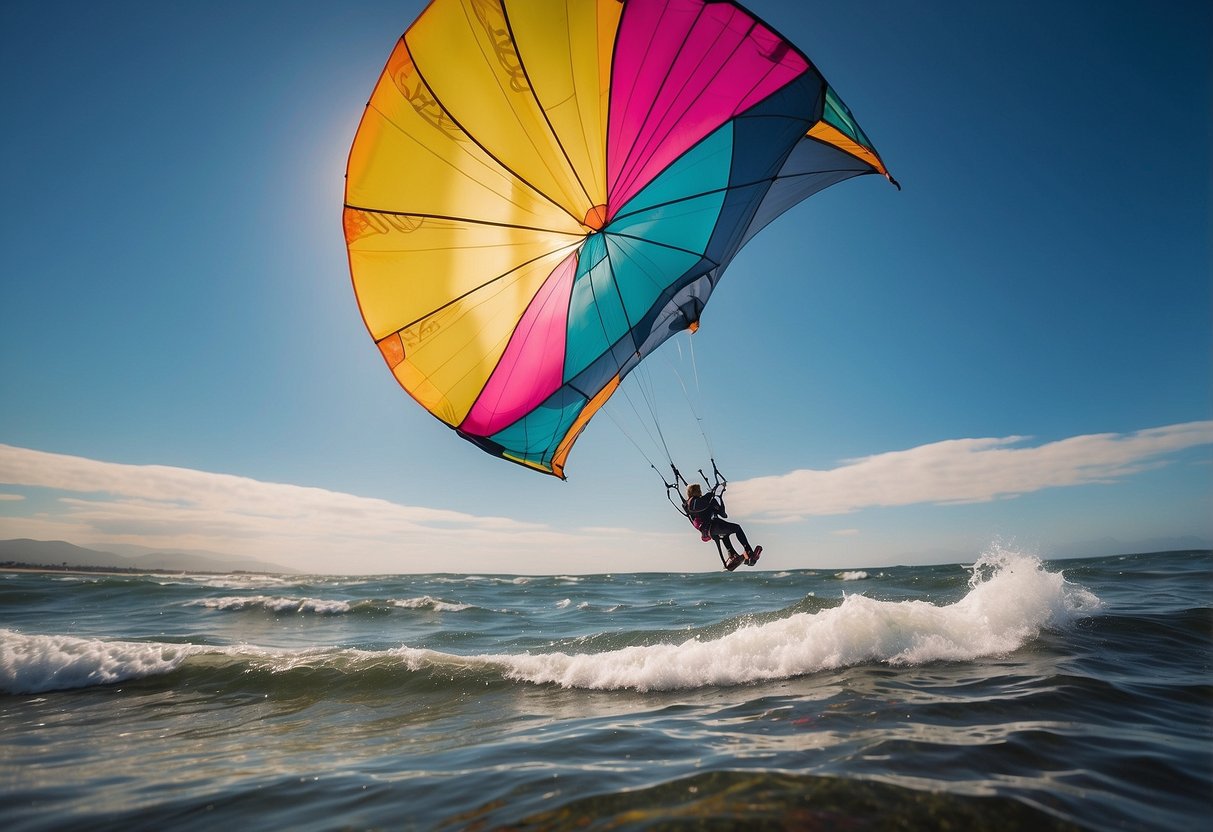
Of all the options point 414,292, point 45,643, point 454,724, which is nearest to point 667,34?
point 414,292

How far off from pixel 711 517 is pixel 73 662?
33.9 feet

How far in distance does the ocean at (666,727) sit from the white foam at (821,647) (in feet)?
0.13

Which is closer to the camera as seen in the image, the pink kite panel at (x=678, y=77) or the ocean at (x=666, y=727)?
the ocean at (x=666, y=727)

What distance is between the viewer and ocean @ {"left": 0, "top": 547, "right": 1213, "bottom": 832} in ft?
11.2

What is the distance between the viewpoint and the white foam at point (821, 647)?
7266 mm

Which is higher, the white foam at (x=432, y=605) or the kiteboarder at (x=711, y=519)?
the kiteboarder at (x=711, y=519)

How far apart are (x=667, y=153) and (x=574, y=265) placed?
184cm

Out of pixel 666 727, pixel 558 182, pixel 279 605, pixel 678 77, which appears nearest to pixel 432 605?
pixel 279 605

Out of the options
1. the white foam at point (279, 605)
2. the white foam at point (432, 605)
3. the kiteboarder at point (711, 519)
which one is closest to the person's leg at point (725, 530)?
the kiteboarder at point (711, 519)

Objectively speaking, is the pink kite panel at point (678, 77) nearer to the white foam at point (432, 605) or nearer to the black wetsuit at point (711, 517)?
the black wetsuit at point (711, 517)

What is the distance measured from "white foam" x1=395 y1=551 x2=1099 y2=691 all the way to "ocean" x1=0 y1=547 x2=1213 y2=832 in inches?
1.5

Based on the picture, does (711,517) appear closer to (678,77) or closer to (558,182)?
(558,182)

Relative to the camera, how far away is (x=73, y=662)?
355 inches

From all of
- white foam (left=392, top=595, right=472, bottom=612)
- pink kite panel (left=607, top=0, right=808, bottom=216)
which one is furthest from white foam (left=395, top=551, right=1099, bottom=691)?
white foam (left=392, top=595, right=472, bottom=612)
